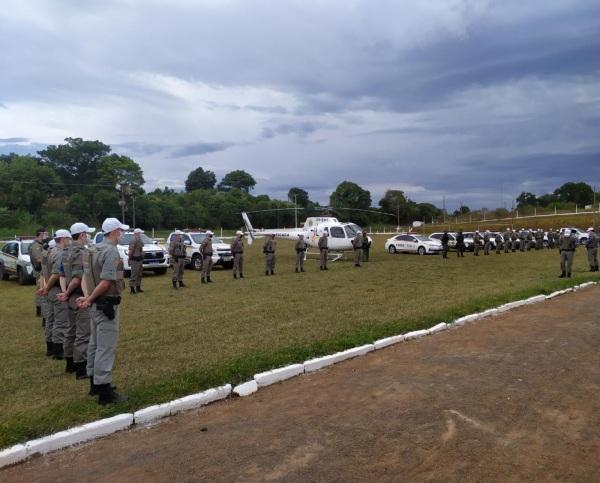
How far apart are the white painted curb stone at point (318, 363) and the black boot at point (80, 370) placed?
2716mm

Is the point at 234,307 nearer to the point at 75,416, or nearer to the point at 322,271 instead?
the point at 75,416

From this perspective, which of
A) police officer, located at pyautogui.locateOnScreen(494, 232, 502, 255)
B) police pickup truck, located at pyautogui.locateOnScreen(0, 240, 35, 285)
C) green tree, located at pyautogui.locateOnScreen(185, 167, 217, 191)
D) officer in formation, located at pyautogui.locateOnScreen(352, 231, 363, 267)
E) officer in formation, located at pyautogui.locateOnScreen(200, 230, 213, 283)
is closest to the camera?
officer in formation, located at pyautogui.locateOnScreen(200, 230, 213, 283)

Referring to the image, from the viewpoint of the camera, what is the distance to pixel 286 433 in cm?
454

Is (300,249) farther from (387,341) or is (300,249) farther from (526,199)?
(526,199)

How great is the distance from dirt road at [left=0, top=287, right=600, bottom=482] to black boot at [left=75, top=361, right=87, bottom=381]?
72.0 inches

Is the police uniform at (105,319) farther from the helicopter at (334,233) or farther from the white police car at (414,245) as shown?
the white police car at (414,245)

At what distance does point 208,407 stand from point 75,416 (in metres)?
1.27

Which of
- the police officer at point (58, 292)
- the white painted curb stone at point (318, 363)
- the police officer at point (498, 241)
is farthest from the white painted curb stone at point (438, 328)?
the police officer at point (498, 241)

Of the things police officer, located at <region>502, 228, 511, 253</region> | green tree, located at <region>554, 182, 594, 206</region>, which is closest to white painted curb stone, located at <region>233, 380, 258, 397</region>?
police officer, located at <region>502, 228, 511, 253</region>

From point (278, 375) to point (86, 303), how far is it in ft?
7.61

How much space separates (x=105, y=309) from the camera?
207 inches

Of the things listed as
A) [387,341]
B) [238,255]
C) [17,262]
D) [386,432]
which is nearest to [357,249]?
[238,255]

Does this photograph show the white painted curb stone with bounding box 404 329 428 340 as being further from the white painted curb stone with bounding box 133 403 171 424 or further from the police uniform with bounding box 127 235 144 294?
the police uniform with bounding box 127 235 144 294

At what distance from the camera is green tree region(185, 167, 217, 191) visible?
11312 centimetres
